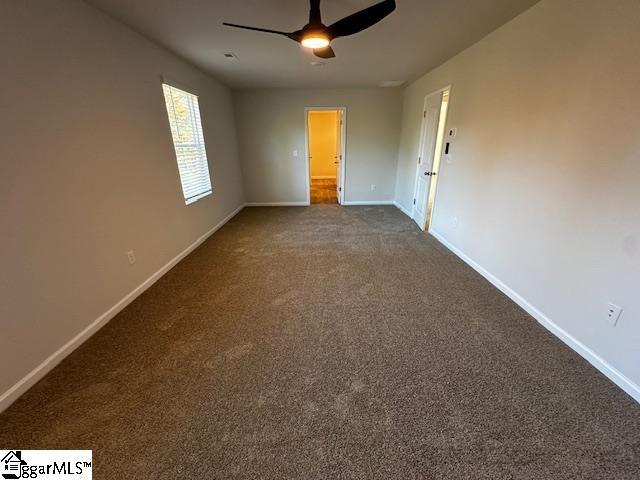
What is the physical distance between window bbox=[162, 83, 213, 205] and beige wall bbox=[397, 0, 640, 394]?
349 cm

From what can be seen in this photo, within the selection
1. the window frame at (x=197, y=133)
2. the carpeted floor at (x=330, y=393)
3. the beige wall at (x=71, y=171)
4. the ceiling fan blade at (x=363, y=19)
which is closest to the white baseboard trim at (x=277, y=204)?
the window frame at (x=197, y=133)

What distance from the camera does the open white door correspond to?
12.9 feet

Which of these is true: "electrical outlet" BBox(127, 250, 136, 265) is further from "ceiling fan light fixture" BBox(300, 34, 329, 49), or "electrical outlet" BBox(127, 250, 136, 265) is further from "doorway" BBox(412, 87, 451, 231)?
"doorway" BBox(412, 87, 451, 231)

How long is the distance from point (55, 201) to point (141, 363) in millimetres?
1225

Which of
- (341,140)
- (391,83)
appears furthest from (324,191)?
(391,83)

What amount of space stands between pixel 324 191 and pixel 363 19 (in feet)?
18.6

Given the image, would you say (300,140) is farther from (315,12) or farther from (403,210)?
(315,12)

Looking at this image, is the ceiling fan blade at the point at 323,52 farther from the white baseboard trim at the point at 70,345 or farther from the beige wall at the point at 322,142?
the beige wall at the point at 322,142

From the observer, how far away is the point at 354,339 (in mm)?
1950

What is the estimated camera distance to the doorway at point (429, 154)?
3826 mm

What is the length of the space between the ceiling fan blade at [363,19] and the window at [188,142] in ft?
7.21

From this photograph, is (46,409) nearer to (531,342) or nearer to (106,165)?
(106,165)

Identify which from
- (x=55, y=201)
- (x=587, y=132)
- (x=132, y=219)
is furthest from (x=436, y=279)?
(x=55, y=201)

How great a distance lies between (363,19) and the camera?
5.64 ft
